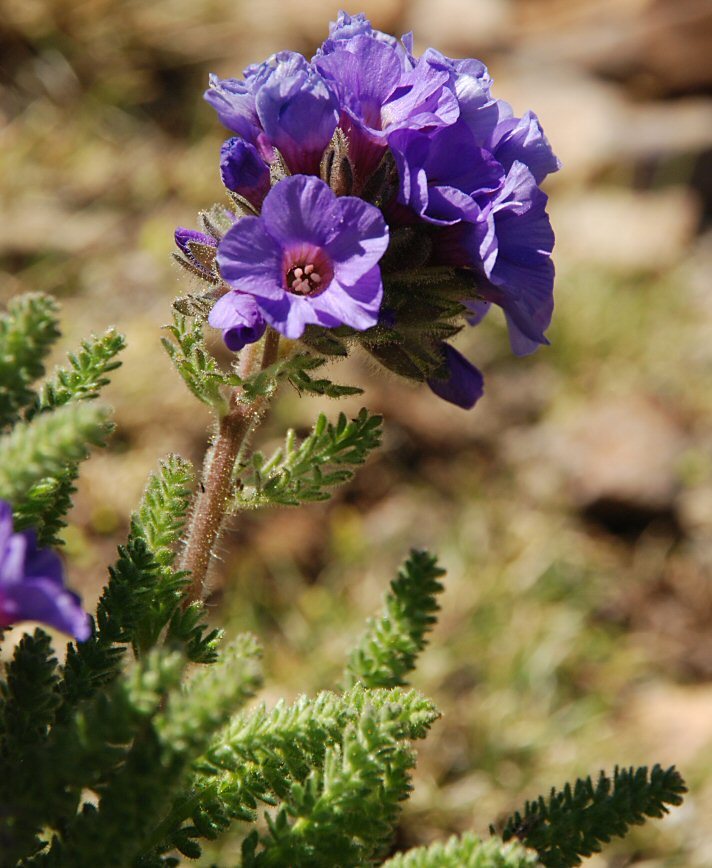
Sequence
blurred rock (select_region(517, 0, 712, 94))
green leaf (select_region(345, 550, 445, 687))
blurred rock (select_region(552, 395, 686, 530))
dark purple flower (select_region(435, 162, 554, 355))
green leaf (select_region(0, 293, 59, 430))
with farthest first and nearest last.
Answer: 1. blurred rock (select_region(517, 0, 712, 94))
2. blurred rock (select_region(552, 395, 686, 530))
3. green leaf (select_region(345, 550, 445, 687))
4. dark purple flower (select_region(435, 162, 554, 355))
5. green leaf (select_region(0, 293, 59, 430))

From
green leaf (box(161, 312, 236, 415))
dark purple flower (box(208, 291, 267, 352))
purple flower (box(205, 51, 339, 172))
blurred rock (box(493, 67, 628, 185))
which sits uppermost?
blurred rock (box(493, 67, 628, 185))

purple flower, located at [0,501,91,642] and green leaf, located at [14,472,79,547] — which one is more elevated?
green leaf, located at [14,472,79,547]

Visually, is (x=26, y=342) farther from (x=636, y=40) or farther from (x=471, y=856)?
(x=636, y=40)

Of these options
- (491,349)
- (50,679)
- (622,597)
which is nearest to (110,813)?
(50,679)

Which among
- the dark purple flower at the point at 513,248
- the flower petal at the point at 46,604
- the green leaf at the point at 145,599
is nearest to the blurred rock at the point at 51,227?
the green leaf at the point at 145,599

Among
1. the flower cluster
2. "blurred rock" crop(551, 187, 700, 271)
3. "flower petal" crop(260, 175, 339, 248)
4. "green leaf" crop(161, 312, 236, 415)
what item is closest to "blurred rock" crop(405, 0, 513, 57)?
"blurred rock" crop(551, 187, 700, 271)

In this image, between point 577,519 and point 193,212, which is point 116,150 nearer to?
point 193,212

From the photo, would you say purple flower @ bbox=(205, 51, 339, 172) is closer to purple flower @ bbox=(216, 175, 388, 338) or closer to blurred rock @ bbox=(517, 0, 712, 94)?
purple flower @ bbox=(216, 175, 388, 338)
